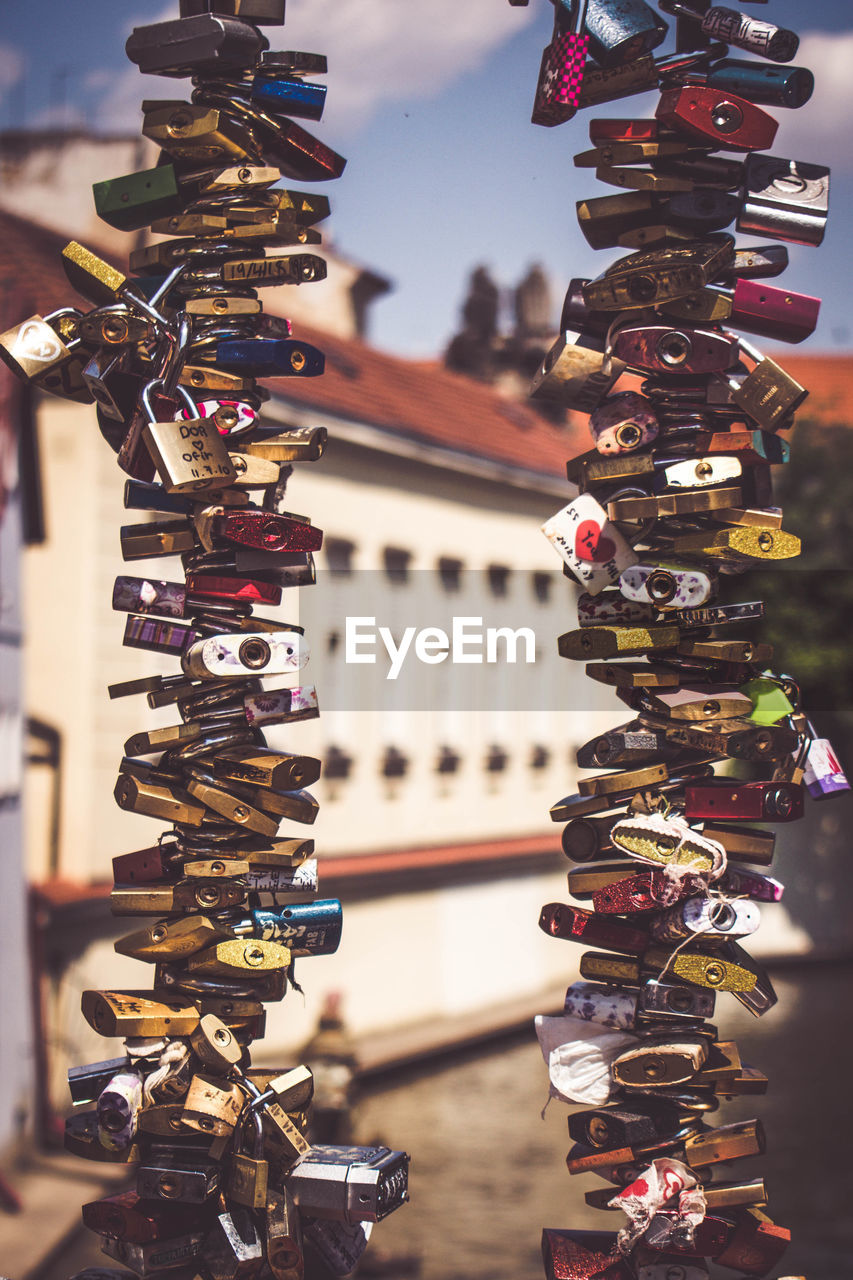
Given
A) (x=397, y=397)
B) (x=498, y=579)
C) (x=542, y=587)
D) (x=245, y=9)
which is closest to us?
(x=245, y=9)

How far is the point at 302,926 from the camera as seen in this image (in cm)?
288

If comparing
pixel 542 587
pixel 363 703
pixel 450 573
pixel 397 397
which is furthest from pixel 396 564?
pixel 542 587

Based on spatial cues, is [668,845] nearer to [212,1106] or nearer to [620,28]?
[212,1106]

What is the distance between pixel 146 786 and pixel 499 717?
1419 centimetres

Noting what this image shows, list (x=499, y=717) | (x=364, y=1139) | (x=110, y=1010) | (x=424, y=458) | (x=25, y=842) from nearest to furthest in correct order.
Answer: (x=110, y=1010), (x=25, y=842), (x=364, y=1139), (x=424, y=458), (x=499, y=717)

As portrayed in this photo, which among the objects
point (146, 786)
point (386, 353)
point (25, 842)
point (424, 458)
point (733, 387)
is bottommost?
point (25, 842)

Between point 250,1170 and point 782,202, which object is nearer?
point 250,1170

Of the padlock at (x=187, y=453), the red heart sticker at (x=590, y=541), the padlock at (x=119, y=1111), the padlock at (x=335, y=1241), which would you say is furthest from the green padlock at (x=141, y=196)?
the padlock at (x=335, y=1241)

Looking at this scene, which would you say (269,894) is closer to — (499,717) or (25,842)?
(25,842)

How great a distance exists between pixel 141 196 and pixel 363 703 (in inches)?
458

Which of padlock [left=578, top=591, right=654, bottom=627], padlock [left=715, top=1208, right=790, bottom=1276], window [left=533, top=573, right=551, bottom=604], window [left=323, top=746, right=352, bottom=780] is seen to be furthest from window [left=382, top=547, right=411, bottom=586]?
padlock [left=715, top=1208, right=790, bottom=1276]

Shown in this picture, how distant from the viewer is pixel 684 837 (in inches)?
110

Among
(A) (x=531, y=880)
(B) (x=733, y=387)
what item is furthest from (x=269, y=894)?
(A) (x=531, y=880)

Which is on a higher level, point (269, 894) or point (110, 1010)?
point (269, 894)
